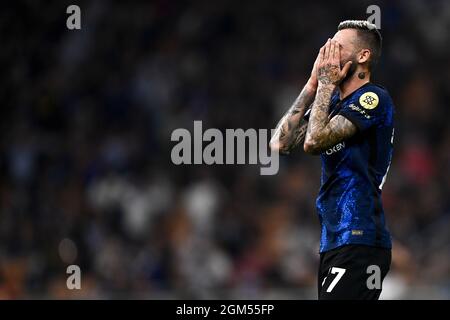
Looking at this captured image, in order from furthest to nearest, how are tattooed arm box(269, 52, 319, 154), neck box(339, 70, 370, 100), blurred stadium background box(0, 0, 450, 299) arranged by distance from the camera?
blurred stadium background box(0, 0, 450, 299)
tattooed arm box(269, 52, 319, 154)
neck box(339, 70, 370, 100)

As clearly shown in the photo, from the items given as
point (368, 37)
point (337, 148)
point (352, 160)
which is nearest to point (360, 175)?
point (352, 160)

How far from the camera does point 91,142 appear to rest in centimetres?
1399

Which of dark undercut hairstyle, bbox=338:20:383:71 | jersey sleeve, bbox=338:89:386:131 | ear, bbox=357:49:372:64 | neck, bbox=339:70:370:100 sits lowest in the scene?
jersey sleeve, bbox=338:89:386:131

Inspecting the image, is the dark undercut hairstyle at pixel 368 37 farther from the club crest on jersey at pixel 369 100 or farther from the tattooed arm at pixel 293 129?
the tattooed arm at pixel 293 129

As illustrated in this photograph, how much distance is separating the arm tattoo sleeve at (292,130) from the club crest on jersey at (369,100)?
1.60 ft

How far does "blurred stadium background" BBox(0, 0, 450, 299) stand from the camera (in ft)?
38.5

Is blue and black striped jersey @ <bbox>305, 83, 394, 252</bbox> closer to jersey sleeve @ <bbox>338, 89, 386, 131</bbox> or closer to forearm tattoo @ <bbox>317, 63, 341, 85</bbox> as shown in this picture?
jersey sleeve @ <bbox>338, 89, 386, 131</bbox>

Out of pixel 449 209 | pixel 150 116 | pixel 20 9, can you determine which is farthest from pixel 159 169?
pixel 449 209

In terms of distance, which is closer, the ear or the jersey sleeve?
the jersey sleeve

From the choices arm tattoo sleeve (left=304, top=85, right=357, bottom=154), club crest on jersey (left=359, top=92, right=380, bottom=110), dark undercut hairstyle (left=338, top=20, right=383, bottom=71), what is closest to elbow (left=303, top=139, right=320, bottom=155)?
arm tattoo sleeve (left=304, top=85, right=357, bottom=154)
